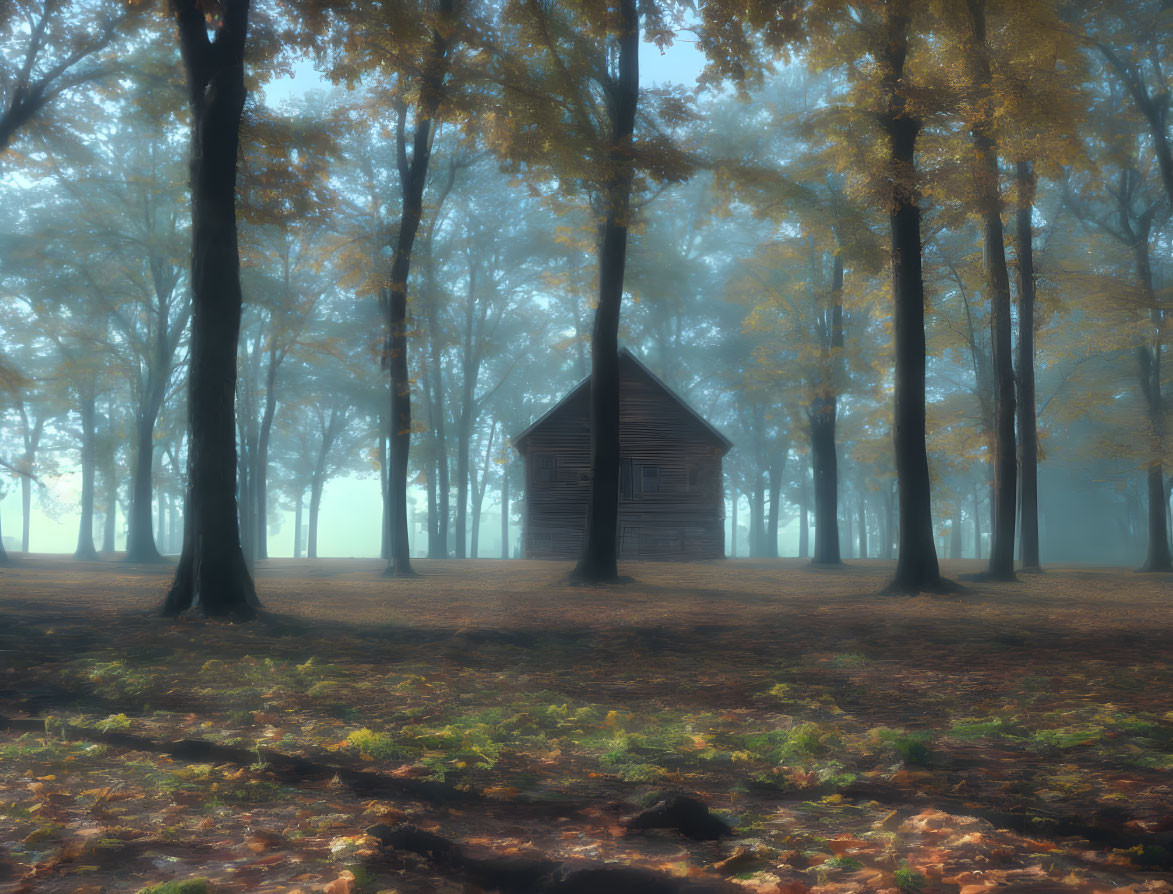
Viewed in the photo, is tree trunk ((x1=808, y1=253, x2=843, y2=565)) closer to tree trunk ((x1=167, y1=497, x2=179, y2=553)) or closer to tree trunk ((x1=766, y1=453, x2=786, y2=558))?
tree trunk ((x1=766, y1=453, x2=786, y2=558))

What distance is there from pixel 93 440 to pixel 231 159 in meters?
28.6

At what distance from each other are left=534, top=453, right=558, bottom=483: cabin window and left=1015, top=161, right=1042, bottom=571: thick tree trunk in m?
15.5

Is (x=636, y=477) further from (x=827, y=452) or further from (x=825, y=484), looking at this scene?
(x=827, y=452)

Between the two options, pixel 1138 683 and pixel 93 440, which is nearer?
pixel 1138 683

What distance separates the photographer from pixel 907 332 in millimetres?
15008

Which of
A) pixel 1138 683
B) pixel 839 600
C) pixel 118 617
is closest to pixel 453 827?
pixel 1138 683

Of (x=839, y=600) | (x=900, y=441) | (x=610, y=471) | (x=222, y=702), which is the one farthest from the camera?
(x=610, y=471)

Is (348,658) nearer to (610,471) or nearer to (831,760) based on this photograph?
(831,760)

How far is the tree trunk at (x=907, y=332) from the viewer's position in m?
14.3

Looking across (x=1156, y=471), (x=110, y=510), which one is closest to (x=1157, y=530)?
(x=1156, y=471)

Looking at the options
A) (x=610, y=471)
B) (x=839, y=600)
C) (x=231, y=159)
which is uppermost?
(x=231, y=159)

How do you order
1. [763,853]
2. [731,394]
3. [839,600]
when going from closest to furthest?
1. [763,853]
2. [839,600]
3. [731,394]

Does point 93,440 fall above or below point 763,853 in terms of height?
above

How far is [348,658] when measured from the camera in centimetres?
804
